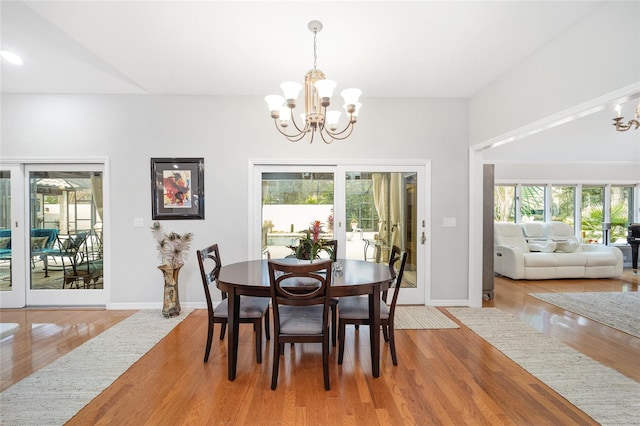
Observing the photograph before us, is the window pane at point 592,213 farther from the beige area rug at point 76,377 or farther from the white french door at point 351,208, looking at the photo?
the beige area rug at point 76,377

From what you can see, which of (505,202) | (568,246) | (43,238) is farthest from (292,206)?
(505,202)

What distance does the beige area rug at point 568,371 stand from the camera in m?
1.88

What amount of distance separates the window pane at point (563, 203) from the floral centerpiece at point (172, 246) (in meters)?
7.56

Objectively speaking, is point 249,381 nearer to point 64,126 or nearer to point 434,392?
point 434,392

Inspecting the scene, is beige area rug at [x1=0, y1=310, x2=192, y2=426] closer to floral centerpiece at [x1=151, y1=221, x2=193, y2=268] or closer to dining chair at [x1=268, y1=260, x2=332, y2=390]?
A: floral centerpiece at [x1=151, y1=221, x2=193, y2=268]

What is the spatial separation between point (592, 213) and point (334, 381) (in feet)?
25.4

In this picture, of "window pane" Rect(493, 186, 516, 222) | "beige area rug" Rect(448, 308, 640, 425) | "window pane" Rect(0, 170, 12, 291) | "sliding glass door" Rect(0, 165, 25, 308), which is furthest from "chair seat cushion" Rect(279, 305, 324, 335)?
"window pane" Rect(493, 186, 516, 222)

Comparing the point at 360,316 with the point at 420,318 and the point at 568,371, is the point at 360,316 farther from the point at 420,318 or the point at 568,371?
the point at 568,371

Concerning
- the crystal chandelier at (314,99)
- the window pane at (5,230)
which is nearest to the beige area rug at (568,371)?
the crystal chandelier at (314,99)

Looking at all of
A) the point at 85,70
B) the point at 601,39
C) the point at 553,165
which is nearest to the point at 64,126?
the point at 85,70

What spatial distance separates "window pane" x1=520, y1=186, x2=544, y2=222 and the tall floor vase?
7.07m

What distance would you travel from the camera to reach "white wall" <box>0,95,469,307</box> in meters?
3.68

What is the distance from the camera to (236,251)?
3777 millimetres

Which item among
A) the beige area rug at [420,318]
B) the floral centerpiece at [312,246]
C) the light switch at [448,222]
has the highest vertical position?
the light switch at [448,222]
